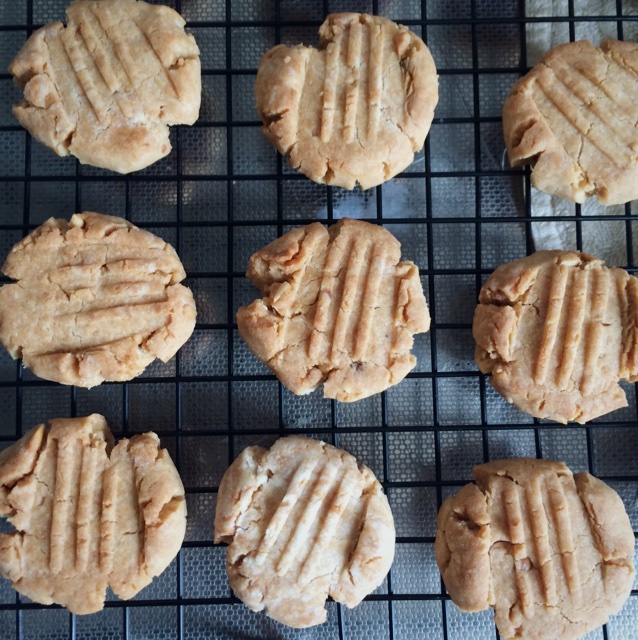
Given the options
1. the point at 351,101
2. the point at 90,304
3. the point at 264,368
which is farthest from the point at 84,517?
the point at 351,101

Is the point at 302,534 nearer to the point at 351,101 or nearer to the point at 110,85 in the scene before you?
the point at 351,101

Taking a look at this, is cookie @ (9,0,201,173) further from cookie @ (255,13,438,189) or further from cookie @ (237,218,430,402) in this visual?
cookie @ (237,218,430,402)

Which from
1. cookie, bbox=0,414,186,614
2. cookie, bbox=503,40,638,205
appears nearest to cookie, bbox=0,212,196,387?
cookie, bbox=0,414,186,614

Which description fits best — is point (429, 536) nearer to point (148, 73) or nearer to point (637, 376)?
point (637, 376)

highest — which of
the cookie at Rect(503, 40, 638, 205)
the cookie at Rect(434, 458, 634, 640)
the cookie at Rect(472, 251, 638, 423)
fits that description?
the cookie at Rect(503, 40, 638, 205)

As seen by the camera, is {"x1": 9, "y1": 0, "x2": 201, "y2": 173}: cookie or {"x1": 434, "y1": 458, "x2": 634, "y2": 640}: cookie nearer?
{"x1": 434, "y1": 458, "x2": 634, "y2": 640}: cookie

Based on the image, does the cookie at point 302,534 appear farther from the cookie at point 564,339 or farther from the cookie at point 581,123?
the cookie at point 581,123
